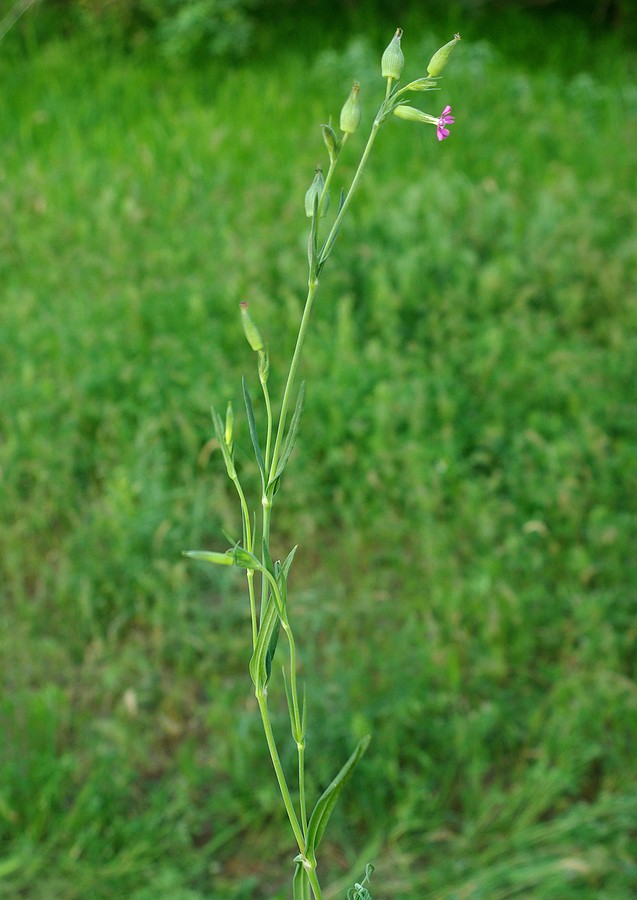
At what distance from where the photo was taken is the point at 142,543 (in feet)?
8.30

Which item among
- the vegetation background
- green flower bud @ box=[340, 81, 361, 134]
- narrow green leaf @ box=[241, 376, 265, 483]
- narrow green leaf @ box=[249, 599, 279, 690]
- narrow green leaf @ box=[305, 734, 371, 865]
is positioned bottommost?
the vegetation background

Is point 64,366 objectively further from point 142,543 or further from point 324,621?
point 324,621

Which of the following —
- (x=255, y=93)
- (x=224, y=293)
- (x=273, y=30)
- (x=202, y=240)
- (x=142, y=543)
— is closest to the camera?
(x=142, y=543)

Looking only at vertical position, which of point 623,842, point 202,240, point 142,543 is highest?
point 202,240

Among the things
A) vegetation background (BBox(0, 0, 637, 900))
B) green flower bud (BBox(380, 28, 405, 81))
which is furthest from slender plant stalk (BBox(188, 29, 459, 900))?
vegetation background (BBox(0, 0, 637, 900))

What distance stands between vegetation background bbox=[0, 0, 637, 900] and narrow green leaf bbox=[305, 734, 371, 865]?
1.07 meters

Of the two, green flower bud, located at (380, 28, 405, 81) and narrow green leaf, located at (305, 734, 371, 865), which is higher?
green flower bud, located at (380, 28, 405, 81)

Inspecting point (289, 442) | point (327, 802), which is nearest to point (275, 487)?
point (289, 442)

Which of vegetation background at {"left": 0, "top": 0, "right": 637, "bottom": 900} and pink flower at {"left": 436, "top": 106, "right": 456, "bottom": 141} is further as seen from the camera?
vegetation background at {"left": 0, "top": 0, "right": 637, "bottom": 900}

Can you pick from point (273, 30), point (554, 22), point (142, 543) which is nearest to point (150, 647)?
point (142, 543)

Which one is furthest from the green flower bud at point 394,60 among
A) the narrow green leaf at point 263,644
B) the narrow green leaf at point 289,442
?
the narrow green leaf at point 263,644

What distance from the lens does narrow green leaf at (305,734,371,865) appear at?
23.5 inches

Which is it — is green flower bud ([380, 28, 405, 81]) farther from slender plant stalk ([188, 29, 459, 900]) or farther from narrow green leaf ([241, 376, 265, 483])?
narrow green leaf ([241, 376, 265, 483])

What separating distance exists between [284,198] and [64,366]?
117cm
